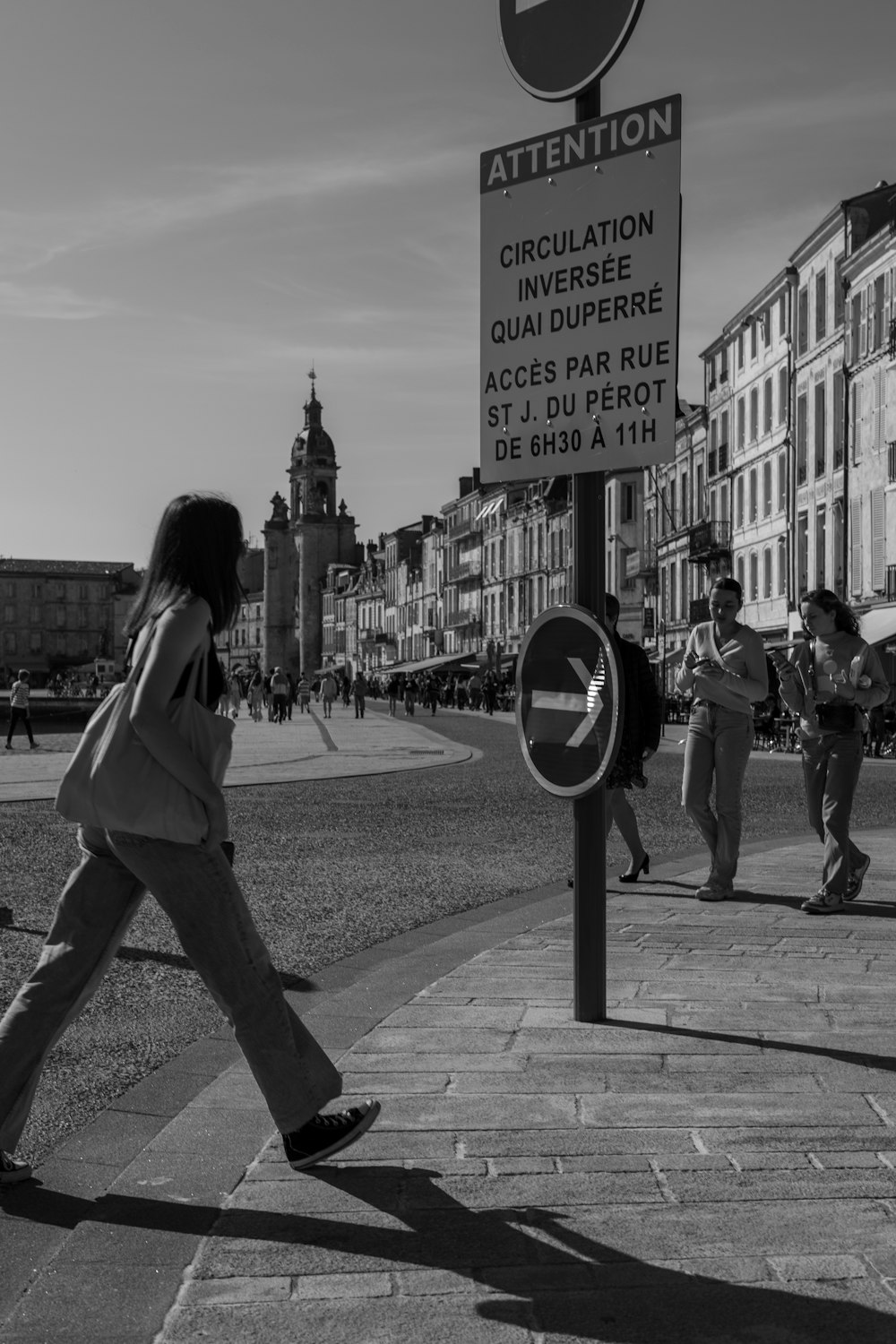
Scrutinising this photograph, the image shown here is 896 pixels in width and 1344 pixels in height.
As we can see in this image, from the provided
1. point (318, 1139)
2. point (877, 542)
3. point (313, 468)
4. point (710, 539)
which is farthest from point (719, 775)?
point (313, 468)

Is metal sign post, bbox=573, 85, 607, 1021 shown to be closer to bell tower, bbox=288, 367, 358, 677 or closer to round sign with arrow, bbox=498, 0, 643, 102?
round sign with arrow, bbox=498, 0, 643, 102

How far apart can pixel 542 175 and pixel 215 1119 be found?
124 inches

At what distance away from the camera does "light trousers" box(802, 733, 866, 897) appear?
8.34 m

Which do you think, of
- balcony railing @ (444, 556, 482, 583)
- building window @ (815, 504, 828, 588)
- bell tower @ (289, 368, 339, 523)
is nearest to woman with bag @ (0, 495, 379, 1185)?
building window @ (815, 504, 828, 588)

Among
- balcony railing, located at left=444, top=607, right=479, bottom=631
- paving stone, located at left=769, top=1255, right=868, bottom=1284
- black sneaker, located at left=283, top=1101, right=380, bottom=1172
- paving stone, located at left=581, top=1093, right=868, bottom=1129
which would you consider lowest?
paving stone, located at left=769, top=1255, right=868, bottom=1284

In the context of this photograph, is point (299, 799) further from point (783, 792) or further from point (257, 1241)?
point (257, 1241)

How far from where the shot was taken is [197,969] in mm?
3936

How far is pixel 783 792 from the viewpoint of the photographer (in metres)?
18.7

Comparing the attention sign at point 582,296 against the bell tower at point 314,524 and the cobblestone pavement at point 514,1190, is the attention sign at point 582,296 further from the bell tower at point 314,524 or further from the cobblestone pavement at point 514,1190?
the bell tower at point 314,524

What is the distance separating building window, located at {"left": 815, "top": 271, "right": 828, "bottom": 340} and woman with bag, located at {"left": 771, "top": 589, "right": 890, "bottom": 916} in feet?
136

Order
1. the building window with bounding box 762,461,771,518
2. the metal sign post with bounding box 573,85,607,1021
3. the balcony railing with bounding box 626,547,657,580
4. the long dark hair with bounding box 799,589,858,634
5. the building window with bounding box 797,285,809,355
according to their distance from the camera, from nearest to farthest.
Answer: the metal sign post with bounding box 573,85,607,1021
the long dark hair with bounding box 799,589,858,634
the building window with bounding box 797,285,809,355
the building window with bounding box 762,461,771,518
the balcony railing with bounding box 626,547,657,580

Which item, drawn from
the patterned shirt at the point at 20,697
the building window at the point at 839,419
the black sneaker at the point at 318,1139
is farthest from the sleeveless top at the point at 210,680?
the building window at the point at 839,419

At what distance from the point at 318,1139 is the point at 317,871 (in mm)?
6723

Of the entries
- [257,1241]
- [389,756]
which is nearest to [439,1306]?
[257,1241]
